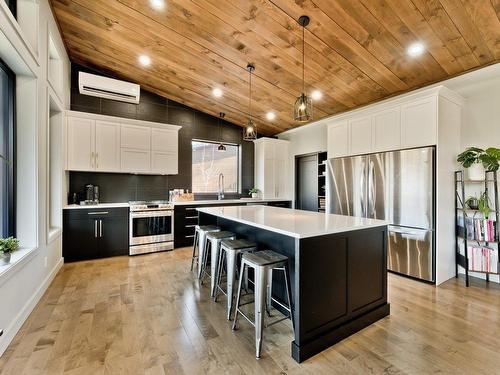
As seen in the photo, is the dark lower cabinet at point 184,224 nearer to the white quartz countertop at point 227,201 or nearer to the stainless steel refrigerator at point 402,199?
the white quartz countertop at point 227,201

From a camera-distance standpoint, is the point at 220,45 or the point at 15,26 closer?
the point at 15,26

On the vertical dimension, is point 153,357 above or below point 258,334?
below

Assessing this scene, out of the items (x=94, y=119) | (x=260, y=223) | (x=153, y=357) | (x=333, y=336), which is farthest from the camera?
(x=94, y=119)

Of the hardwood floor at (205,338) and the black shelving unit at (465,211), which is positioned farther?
the black shelving unit at (465,211)

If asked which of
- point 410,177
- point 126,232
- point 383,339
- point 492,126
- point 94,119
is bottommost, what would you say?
point 383,339

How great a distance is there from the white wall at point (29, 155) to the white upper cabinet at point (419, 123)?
4260 millimetres

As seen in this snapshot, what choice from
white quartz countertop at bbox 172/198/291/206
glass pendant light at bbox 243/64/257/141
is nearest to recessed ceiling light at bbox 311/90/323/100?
glass pendant light at bbox 243/64/257/141

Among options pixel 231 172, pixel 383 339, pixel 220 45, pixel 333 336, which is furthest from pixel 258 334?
pixel 231 172

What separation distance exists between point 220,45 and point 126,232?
11.0 ft

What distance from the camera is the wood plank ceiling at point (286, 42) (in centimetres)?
240

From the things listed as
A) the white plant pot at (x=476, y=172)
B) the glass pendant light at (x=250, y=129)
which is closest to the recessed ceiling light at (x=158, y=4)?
the glass pendant light at (x=250, y=129)

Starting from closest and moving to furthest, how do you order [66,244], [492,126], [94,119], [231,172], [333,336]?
[333,336], [492,126], [66,244], [94,119], [231,172]

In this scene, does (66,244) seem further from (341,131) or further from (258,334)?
(341,131)

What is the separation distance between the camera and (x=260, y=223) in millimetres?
2113
